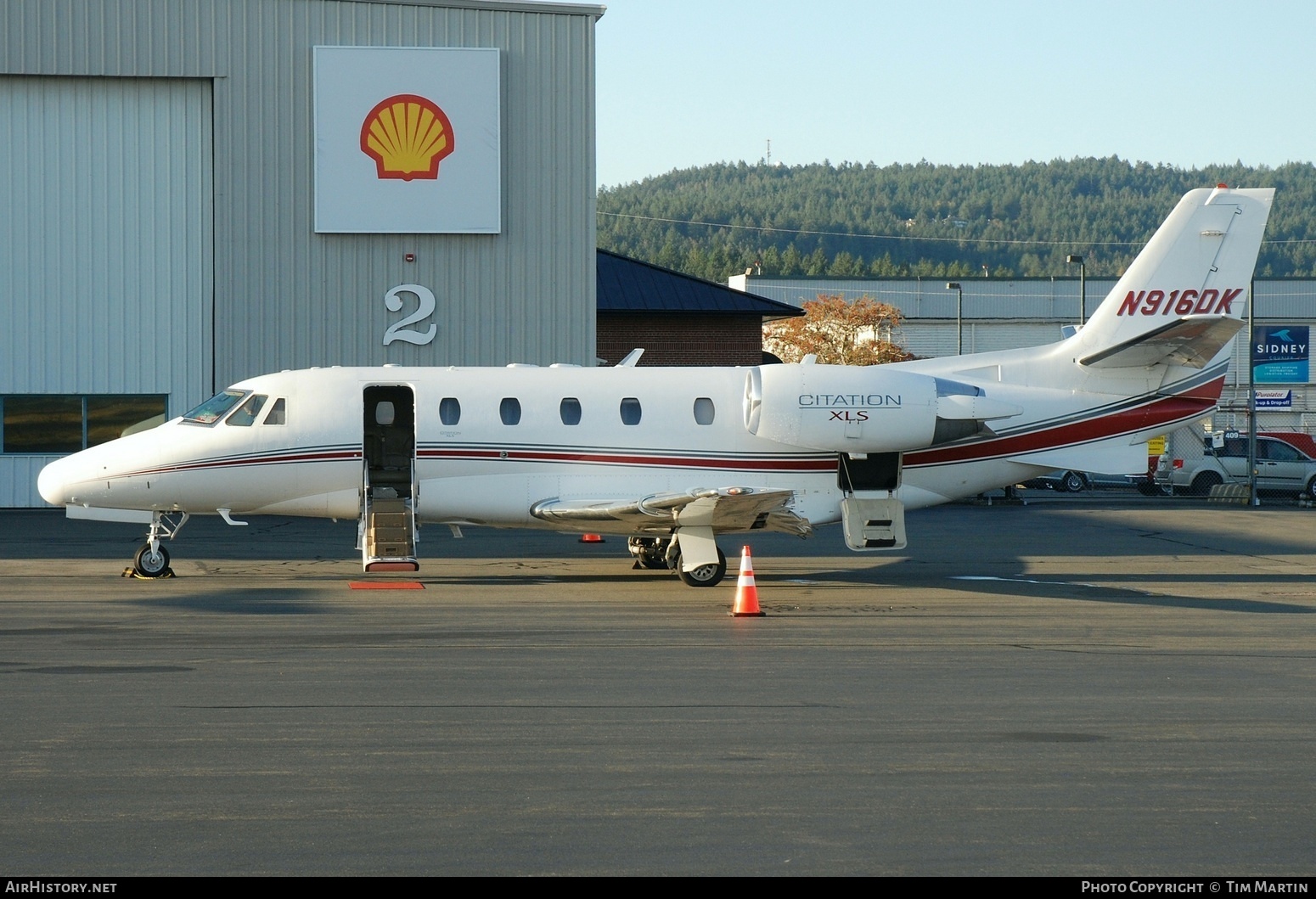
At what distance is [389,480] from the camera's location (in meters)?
20.5

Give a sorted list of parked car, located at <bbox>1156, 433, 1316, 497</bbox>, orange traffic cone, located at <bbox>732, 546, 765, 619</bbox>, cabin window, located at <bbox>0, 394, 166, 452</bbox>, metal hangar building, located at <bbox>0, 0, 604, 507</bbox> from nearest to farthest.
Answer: orange traffic cone, located at <bbox>732, 546, 765, 619</bbox> < metal hangar building, located at <bbox>0, 0, 604, 507</bbox> < cabin window, located at <bbox>0, 394, 166, 452</bbox> < parked car, located at <bbox>1156, 433, 1316, 497</bbox>

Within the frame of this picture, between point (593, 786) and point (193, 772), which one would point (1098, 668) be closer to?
point (593, 786)

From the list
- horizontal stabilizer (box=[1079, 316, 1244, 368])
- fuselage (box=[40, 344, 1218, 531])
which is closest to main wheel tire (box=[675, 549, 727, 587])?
fuselage (box=[40, 344, 1218, 531])

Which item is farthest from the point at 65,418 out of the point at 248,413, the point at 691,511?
the point at 691,511

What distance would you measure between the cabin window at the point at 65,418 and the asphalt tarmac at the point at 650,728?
38.6 feet

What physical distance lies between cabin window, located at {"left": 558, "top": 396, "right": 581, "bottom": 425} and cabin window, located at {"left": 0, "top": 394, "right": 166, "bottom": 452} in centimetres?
1486

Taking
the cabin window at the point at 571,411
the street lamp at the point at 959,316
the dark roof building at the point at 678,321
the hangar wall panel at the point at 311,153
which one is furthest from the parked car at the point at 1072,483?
the cabin window at the point at 571,411

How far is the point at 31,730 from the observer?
368 inches

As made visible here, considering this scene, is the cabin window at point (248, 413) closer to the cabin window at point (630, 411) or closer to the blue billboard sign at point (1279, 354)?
the cabin window at point (630, 411)

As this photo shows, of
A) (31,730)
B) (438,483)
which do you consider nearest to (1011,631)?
(438,483)

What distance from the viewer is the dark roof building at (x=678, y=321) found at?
40.5 metres

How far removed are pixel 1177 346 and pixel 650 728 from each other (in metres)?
12.8

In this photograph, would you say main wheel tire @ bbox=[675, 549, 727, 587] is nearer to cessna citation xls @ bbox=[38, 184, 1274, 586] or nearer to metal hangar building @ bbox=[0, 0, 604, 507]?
cessna citation xls @ bbox=[38, 184, 1274, 586]

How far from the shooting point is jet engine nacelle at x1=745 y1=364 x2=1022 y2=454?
62.1ft
